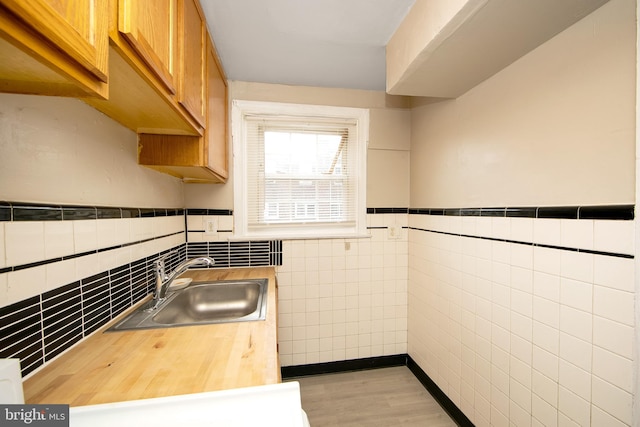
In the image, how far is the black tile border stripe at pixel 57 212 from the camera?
0.68 metres

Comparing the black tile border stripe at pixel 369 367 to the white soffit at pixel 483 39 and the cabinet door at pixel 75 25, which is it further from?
the cabinet door at pixel 75 25

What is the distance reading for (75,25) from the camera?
47cm

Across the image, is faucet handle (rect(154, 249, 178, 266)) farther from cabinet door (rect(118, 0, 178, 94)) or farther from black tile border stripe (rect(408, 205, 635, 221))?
black tile border stripe (rect(408, 205, 635, 221))

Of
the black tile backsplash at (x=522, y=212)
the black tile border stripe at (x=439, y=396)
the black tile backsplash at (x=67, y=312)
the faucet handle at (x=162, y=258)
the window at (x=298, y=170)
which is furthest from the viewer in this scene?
the window at (x=298, y=170)

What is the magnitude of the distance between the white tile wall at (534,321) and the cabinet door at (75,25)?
1563mm

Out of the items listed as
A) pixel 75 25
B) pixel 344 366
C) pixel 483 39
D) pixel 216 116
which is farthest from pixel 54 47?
pixel 344 366

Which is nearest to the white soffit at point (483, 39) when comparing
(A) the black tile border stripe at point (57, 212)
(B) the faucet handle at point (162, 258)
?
(A) the black tile border stripe at point (57, 212)

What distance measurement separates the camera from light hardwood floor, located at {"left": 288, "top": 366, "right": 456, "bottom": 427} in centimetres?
166

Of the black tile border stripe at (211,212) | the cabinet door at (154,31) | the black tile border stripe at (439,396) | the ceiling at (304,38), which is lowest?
the black tile border stripe at (439,396)

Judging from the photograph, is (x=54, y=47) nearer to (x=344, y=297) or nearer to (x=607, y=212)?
(x=607, y=212)

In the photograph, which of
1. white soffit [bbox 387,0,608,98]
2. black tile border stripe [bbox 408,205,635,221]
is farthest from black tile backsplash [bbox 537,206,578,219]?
white soffit [bbox 387,0,608,98]

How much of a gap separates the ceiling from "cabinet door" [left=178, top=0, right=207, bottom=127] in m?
0.20

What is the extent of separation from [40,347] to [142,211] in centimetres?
74

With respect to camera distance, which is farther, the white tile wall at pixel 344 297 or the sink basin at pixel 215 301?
the white tile wall at pixel 344 297
